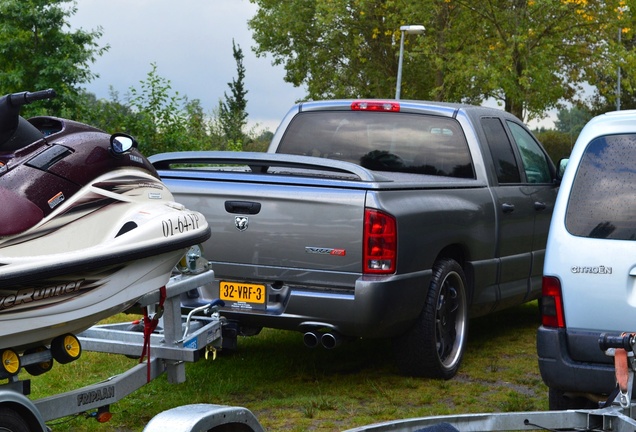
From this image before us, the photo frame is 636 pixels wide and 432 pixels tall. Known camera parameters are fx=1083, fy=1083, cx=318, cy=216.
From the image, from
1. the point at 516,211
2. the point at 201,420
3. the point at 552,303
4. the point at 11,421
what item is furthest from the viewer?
the point at 516,211

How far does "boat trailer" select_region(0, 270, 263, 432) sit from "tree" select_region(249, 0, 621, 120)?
31.3 m

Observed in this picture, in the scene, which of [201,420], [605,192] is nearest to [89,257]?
[201,420]

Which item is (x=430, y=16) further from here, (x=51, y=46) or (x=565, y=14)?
(x=51, y=46)

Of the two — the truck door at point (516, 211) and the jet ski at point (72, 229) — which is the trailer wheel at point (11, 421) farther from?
the truck door at point (516, 211)

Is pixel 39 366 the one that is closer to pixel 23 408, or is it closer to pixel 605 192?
pixel 23 408

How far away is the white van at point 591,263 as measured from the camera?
18.5ft

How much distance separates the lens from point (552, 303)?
5852mm

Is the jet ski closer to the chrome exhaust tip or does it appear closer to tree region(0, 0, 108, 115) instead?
the chrome exhaust tip

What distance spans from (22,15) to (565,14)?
17.8 metres

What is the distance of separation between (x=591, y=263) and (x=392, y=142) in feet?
11.0

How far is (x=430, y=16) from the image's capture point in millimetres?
41875

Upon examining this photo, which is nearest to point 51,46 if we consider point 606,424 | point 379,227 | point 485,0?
point 485,0

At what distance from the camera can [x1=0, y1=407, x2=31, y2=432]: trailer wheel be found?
4.32 m

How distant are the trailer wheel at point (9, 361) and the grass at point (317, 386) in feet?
6.16
